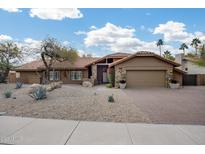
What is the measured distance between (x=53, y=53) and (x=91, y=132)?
1962 cm

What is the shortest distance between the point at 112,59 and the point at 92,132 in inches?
807

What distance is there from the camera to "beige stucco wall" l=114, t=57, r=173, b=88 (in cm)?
1894

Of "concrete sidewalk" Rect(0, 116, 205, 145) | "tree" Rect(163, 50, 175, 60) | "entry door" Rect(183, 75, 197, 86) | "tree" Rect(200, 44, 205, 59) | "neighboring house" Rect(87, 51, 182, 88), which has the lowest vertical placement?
"concrete sidewalk" Rect(0, 116, 205, 145)

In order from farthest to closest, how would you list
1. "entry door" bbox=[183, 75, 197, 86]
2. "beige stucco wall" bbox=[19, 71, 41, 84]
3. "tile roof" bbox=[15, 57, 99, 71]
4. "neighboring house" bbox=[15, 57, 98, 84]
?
"beige stucco wall" bbox=[19, 71, 41, 84] → "neighboring house" bbox=[15, 57, 98, 84] → "tile roof" bbox=[15, 57, 99, 71] → "entry door" bbox=[183, 75, 197, 86]

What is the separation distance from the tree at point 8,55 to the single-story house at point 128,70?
13.2 ft

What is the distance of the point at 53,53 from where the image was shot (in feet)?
76.1

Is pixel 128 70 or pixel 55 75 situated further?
pixel 55 75

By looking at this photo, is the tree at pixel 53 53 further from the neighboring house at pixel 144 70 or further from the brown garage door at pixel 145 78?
the brown garage door at pixel 145 78

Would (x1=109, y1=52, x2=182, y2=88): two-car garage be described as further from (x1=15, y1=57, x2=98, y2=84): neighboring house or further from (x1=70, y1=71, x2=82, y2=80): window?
(x1=70, y1=71, x2=82, y2=80): window

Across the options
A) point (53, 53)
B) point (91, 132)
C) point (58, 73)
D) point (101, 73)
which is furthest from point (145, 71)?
point (91, 132)

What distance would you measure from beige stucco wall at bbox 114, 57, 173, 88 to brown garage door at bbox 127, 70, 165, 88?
1.62 feet

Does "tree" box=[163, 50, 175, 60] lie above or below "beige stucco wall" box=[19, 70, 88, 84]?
above

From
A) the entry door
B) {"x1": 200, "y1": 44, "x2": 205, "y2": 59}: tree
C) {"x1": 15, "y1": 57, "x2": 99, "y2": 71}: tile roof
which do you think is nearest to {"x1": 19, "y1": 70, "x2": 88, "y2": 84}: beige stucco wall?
{"x1": 15, "y1": 57, "x2": 99, "y2": 71}: tile roof

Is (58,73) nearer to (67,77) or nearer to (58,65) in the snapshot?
(58,65)
